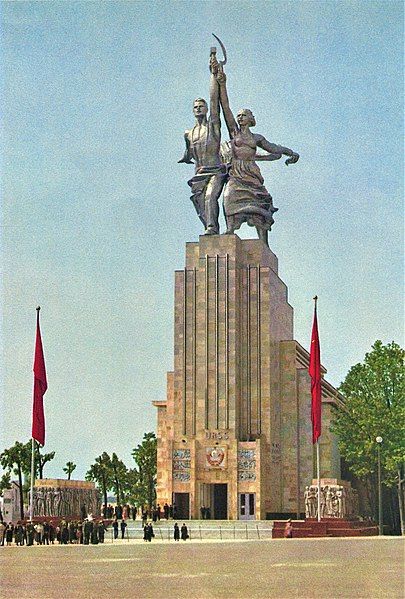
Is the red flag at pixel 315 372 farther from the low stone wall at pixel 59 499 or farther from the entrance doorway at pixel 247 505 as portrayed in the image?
the low stone wall at pixel 59 499

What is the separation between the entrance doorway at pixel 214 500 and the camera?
7138 centimetres

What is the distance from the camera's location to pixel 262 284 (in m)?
74.4

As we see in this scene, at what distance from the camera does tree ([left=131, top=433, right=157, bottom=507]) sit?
107125 millimetres

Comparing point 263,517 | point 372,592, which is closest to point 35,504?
point 263,517

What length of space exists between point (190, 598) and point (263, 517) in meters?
49.8

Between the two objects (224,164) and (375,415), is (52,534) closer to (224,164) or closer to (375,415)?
(375,415)

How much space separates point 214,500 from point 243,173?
2222 cm

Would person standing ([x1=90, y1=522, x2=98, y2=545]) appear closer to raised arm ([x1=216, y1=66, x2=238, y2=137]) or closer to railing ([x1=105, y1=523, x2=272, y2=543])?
railing ([x1=105, y1=523, x2=272, y2=543])

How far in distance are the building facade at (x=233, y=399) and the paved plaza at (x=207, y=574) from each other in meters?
32.1

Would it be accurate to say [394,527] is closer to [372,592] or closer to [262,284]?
[262,284]

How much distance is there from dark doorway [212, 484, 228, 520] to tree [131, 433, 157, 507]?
3183 centimetres

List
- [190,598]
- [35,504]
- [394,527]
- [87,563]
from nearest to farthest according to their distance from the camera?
[190,598]
[87,563]
[35,504]
[394,527]

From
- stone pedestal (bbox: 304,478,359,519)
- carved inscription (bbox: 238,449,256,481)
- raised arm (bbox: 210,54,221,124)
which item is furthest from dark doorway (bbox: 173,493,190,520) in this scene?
raised arm (bbox: 210,54,221,124)

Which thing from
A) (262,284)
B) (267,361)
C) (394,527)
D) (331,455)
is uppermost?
(262,284)
